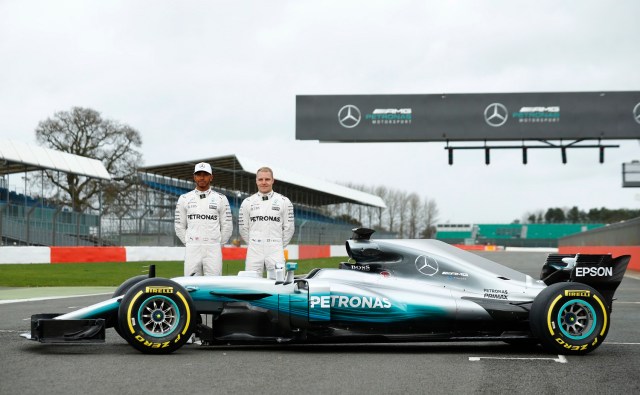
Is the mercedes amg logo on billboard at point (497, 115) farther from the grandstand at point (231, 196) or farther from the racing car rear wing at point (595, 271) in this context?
the racing car rear wing at point (595, 271)

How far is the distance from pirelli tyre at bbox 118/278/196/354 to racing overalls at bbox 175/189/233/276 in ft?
4.98

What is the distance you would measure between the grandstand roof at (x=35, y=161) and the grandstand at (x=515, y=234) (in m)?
93.0

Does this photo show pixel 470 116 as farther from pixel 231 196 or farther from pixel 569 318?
pixel 231 196

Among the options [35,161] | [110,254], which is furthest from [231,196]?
[110,254]

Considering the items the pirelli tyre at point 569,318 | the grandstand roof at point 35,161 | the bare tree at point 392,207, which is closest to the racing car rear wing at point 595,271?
the pirelli tyre at point 569,318

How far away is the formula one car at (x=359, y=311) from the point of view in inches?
267

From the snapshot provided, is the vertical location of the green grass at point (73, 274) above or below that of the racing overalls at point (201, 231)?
below

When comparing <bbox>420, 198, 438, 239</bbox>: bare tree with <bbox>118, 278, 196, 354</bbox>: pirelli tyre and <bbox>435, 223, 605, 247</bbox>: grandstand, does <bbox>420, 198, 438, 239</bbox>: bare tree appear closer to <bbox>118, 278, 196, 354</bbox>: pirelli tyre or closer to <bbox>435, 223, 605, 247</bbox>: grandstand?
<bbox>435, 223, 605, 247</bbox>: grandstand

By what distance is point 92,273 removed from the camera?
818 inches

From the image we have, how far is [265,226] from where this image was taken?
8.68 m

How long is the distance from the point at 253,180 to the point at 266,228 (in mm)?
34348

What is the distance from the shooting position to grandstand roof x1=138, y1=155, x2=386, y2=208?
124 ft

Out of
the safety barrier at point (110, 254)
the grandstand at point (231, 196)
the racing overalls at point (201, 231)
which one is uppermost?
the grandstand at point (231, 196)

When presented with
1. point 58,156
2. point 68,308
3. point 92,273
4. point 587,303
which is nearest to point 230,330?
point 587,303
